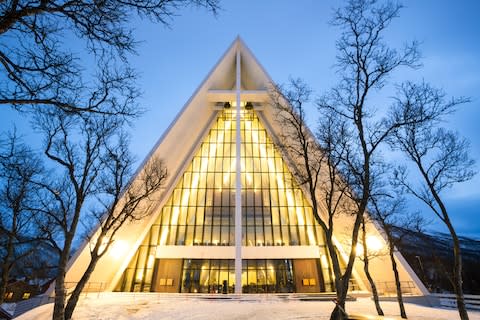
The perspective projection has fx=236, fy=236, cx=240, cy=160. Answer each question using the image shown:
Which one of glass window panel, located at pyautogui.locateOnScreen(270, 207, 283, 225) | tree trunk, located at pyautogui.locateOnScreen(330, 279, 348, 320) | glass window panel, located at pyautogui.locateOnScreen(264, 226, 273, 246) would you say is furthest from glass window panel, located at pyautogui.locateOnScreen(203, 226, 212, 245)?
tree trunk, located at pyautogui.locateOnScreen(330, 279, 348, 320)

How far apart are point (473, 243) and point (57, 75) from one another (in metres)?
50.9

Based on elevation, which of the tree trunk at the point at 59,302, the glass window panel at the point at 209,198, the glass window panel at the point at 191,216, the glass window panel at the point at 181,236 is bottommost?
the tree trunk at the point at 59,302

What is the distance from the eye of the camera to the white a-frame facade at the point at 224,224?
60.4 feet

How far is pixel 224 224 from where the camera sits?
22031mm

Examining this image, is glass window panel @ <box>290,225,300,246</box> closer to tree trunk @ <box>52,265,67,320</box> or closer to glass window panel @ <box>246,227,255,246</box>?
glass window panel @ <box>246,227,255,246</box>

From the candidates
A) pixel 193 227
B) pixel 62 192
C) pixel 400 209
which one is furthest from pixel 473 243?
pixel 62 192

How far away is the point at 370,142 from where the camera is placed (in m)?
7.55

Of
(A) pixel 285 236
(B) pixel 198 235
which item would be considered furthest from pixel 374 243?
(B) pixel 198 235

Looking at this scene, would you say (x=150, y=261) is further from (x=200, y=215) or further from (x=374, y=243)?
(x=374, y=243)

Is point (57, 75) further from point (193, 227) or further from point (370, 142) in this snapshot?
point (193, 227)

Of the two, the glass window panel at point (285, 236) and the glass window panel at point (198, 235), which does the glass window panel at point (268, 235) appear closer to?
the glass window panel at point (285, 236)

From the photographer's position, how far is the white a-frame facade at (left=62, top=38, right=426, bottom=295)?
18406 mm

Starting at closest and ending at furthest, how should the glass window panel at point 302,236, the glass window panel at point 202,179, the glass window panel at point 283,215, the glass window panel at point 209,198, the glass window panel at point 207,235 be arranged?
the glass window panel at point 302,236
the glass window panel at point 207,235
the glass window panel at point 283,215
the glass window panel at point 209,198
the glass window panel at point 202,179

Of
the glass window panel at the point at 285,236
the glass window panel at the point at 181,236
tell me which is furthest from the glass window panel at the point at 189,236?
the glass window panel at the point at 285,236
